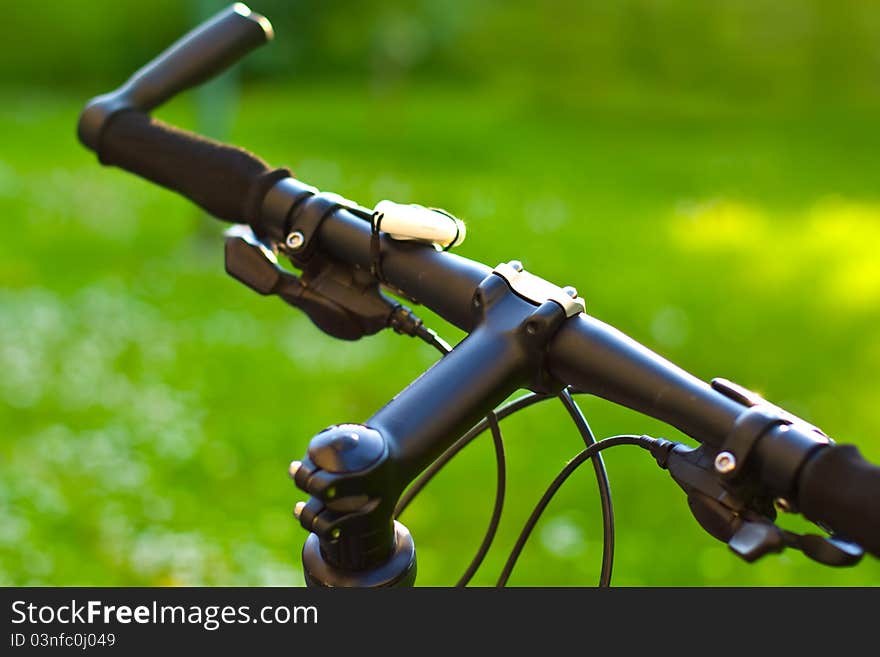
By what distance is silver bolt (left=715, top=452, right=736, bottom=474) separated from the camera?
76 cm

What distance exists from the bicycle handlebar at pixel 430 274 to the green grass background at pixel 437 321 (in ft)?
5.08

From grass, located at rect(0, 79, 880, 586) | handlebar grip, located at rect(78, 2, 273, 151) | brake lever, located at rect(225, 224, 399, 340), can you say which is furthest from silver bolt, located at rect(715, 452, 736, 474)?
grass, located at rect(0, 79, 880, 586)

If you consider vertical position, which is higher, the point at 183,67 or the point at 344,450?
the point at 183,67

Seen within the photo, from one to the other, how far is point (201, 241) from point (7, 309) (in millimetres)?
1566

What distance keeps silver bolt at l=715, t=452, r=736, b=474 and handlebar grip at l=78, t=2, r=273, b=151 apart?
2.57ft

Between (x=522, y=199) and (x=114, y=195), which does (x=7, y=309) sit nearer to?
(x=114, y=195)

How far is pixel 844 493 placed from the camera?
0.71m

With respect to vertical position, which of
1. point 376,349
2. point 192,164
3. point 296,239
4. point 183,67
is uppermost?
point 376,349

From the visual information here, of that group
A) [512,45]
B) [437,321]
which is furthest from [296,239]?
[512,45]

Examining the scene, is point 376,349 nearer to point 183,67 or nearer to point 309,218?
point 183,67

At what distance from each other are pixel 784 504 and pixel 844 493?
0.20 ft

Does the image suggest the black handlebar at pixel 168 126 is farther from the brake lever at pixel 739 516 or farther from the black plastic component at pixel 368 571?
the brake lever at pixel 739 516

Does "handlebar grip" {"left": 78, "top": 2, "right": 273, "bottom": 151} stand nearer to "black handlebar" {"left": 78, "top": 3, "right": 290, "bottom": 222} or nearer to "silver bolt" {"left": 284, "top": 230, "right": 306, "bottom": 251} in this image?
"black handlebar" {"left": 78, "top": 3, "right": 290, "bottom": 222}

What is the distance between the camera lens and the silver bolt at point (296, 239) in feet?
3.50
